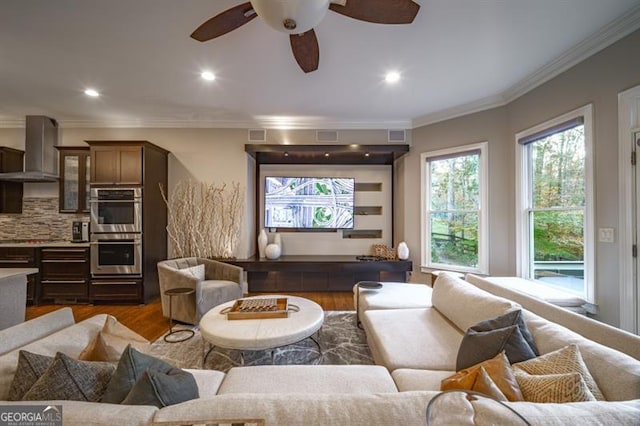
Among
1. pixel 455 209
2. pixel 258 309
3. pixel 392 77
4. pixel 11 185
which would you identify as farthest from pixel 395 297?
pixel 11 185

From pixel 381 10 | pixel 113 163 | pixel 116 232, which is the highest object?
pixel 381 10

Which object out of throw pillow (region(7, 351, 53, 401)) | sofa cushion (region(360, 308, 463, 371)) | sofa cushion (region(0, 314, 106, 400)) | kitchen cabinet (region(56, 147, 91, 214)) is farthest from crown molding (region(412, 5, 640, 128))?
kitchen cabinet (region(56, 147, 91, 214))

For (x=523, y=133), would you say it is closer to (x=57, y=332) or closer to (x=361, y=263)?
(x=361, y=263)

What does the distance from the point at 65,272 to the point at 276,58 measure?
4.04 m

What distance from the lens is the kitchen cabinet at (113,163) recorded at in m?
3.68

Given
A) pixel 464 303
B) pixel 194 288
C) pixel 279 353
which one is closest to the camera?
pixel 464 303

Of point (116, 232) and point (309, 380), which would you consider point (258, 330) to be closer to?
point (309, 380)

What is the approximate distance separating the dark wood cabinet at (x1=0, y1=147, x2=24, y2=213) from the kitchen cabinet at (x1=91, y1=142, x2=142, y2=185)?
1564mm

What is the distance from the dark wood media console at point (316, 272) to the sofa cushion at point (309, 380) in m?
2.55

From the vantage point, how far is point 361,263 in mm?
4055

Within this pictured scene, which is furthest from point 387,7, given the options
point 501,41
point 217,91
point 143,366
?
point 217,91

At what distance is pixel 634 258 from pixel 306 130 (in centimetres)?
387

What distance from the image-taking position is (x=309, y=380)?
137cm

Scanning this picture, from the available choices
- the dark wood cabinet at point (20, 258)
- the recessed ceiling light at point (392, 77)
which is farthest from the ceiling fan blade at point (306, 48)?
the dark wood cabinet at point (20, 258)
